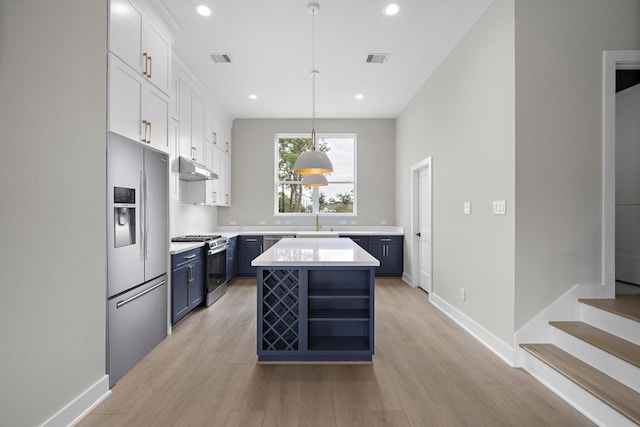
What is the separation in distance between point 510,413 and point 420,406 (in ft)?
1.81

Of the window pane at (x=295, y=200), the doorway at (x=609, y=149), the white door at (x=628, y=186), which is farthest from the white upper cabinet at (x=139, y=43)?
the white door at (x=628, y=186)

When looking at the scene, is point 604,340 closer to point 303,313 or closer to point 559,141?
point 559,141

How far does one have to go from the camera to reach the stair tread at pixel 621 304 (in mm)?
2248

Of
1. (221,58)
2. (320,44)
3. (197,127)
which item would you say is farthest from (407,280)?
(221,58)

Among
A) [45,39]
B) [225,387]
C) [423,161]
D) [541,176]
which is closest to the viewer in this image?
[45,39]

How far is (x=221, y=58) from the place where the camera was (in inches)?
155

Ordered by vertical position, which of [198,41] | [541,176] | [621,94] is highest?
[198,41]

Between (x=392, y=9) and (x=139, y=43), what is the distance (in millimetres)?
2308

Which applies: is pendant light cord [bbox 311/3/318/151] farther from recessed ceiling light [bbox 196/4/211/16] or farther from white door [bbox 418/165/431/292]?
white door [bbox 418/165/431/292]

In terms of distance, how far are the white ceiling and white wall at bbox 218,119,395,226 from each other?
3.69ft

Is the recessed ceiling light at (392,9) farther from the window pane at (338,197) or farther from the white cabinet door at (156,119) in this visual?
the window pane at (338,197)

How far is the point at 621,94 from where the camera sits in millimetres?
3176

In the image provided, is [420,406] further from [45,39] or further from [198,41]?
[198,41]

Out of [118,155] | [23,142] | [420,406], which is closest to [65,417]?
[23,142]
